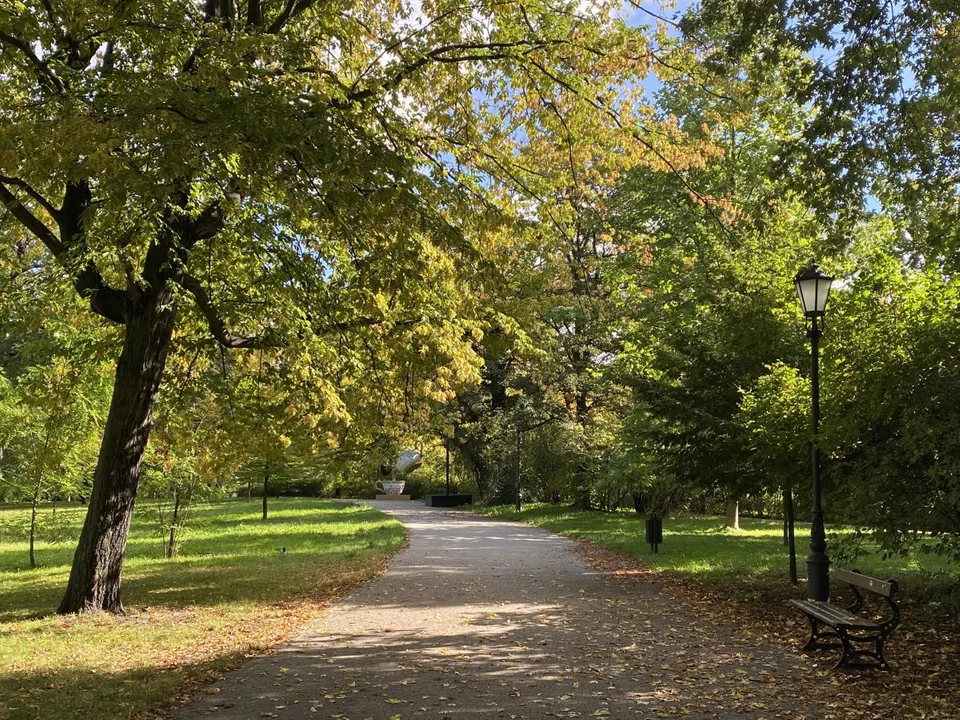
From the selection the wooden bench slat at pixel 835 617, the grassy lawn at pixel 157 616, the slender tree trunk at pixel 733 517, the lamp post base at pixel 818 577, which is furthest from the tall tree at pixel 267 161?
the slender tree trunk at pixel 733 517

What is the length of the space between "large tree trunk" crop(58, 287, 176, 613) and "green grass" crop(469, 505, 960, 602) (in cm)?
851

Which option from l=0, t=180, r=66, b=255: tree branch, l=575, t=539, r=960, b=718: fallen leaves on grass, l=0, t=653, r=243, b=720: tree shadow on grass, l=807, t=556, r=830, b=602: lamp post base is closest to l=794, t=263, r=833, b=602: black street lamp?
l=807, t=556, r=830, b=602: lamp post base

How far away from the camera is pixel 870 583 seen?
6.67 meters

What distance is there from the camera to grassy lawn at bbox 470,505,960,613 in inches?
410

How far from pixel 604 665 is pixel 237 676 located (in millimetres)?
3133

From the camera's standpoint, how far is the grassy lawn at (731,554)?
10.4 meters

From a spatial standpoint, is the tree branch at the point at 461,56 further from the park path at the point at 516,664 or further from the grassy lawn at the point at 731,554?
the grassy lawn at the point at 731,554

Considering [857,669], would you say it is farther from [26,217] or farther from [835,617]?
[26,217]

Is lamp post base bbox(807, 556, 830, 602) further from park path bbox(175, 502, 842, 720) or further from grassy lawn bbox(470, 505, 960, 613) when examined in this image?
park path bbox(175, 502, 842, 720)

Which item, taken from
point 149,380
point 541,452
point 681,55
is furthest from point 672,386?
point 541,452

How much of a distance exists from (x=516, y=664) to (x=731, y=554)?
33.0 feet

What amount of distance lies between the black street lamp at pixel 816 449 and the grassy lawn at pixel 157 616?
5907mm

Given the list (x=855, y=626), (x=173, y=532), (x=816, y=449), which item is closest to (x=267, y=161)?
(x=855, y=626)

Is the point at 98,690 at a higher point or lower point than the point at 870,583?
lower
